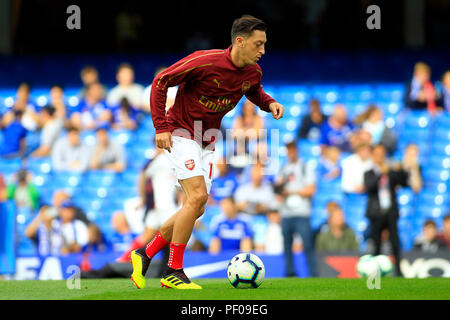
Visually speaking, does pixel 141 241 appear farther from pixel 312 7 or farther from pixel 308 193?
pixel 312 7

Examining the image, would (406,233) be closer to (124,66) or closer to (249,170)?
(249,170)

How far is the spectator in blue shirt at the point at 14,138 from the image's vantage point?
15.5m

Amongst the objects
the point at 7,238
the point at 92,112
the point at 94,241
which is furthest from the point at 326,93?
the point at 7,238

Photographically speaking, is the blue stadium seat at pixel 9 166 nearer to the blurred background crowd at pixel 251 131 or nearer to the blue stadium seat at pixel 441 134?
the blurred background crowd at pixel 251 131

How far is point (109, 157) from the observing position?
14820 mm

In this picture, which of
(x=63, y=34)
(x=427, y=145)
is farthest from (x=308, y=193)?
(x=63, y=34)

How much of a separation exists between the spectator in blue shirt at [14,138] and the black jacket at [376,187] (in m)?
7.45

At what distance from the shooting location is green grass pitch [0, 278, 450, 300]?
5859mm

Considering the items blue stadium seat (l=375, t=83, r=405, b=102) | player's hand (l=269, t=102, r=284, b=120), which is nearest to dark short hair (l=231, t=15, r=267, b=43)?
player's hand (l=269, t=102, r=284, b=120)

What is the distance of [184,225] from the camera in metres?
6.43

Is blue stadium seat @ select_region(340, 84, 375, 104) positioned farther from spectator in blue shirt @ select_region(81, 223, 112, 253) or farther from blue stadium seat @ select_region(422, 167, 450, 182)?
spectator in blue shirt @ select_region(81, 223, 112, 253)

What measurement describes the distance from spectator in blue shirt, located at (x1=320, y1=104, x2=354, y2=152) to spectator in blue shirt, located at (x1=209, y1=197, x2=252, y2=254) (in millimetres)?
2852

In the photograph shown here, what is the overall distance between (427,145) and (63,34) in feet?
28.7

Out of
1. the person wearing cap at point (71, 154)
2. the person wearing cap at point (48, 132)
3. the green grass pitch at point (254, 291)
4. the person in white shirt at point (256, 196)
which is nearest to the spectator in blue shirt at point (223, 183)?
the person in white shirt at point (256, 196)
